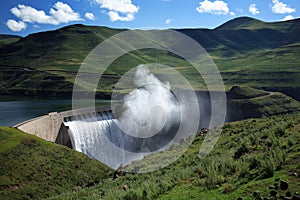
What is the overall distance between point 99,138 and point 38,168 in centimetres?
1496

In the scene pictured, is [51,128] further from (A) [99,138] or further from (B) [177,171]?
(B) [177,171]

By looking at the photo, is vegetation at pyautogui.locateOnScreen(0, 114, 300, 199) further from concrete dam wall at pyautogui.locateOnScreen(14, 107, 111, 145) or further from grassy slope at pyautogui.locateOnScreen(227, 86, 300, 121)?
grassy slope at pyautogui.locateOnScreen(227, 86, 300, 121)

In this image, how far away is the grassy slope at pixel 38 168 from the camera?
1070 inches

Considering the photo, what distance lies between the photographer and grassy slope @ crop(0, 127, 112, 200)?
27172 millimetres

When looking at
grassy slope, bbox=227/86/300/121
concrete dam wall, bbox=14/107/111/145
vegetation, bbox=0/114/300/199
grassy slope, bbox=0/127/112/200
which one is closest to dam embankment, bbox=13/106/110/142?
concrete dam wall, bbox=14/107/111/145

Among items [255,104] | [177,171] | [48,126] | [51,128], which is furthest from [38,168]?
[255,104]

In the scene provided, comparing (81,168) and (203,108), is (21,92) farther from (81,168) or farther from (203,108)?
(81,168)

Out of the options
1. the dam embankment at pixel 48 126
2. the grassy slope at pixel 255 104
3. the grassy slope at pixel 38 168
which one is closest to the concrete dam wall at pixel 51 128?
the dam embankment at pixel 48 126

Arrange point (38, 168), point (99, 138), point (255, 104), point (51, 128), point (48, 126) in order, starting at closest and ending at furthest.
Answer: point (38, 168), point (48, 126), point (51, 128), point (99, 138), point (255, 104)

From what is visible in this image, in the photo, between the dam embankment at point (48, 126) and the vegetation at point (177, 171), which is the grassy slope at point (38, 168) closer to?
the vegetation at point (177, 171)

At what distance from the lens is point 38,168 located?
30.4 meters

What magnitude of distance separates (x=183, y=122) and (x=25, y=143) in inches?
1396

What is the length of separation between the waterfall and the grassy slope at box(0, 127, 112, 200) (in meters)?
6.47

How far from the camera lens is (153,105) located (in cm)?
5822
